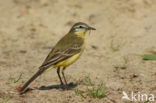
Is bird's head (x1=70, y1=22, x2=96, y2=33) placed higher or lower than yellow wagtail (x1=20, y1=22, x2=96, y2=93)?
higher

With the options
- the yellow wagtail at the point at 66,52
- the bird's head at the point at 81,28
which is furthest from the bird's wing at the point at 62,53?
the bird's head at the point at 81,28

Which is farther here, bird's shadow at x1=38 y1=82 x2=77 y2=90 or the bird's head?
the bird's head

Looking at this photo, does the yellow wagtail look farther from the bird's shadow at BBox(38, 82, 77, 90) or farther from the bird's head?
the bird's shadow at BBox(38, 82, 77, 90)

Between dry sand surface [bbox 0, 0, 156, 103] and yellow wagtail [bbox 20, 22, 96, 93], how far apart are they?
62 centimetres

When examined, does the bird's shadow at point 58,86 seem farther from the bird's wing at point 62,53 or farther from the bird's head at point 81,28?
the bird's head at point 81,28

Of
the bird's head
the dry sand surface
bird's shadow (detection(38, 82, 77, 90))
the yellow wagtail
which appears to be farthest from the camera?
the bird's head

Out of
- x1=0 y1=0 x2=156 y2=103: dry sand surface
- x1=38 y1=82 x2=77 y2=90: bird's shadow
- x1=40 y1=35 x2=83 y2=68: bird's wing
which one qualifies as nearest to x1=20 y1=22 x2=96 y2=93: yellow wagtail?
x1=40 y1=35 x2=83 y2=68: bird's wing

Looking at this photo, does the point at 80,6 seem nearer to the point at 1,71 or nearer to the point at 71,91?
the point at 1,71

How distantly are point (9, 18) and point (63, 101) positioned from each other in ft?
27.9

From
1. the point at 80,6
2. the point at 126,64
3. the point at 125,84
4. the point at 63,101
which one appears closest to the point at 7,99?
the point at 63,101

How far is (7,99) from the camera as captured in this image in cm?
702

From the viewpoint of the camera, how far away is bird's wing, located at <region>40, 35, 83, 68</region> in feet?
25.1

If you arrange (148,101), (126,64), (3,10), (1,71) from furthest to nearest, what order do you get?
(3,10), (126,64), (1,71), (148,101)

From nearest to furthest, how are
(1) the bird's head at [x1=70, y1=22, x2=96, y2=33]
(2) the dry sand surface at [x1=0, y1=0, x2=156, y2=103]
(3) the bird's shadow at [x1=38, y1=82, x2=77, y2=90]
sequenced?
1. (2) the dry sand surface at [x1=0, y1=0, x2=156, y2=103]
2. (3) the bird's shadow at [x1=38, y1=82, x2=77, y2=90]
3. (1) the bird's head at [x1=70, y1=22, x2=96, y2=33]
